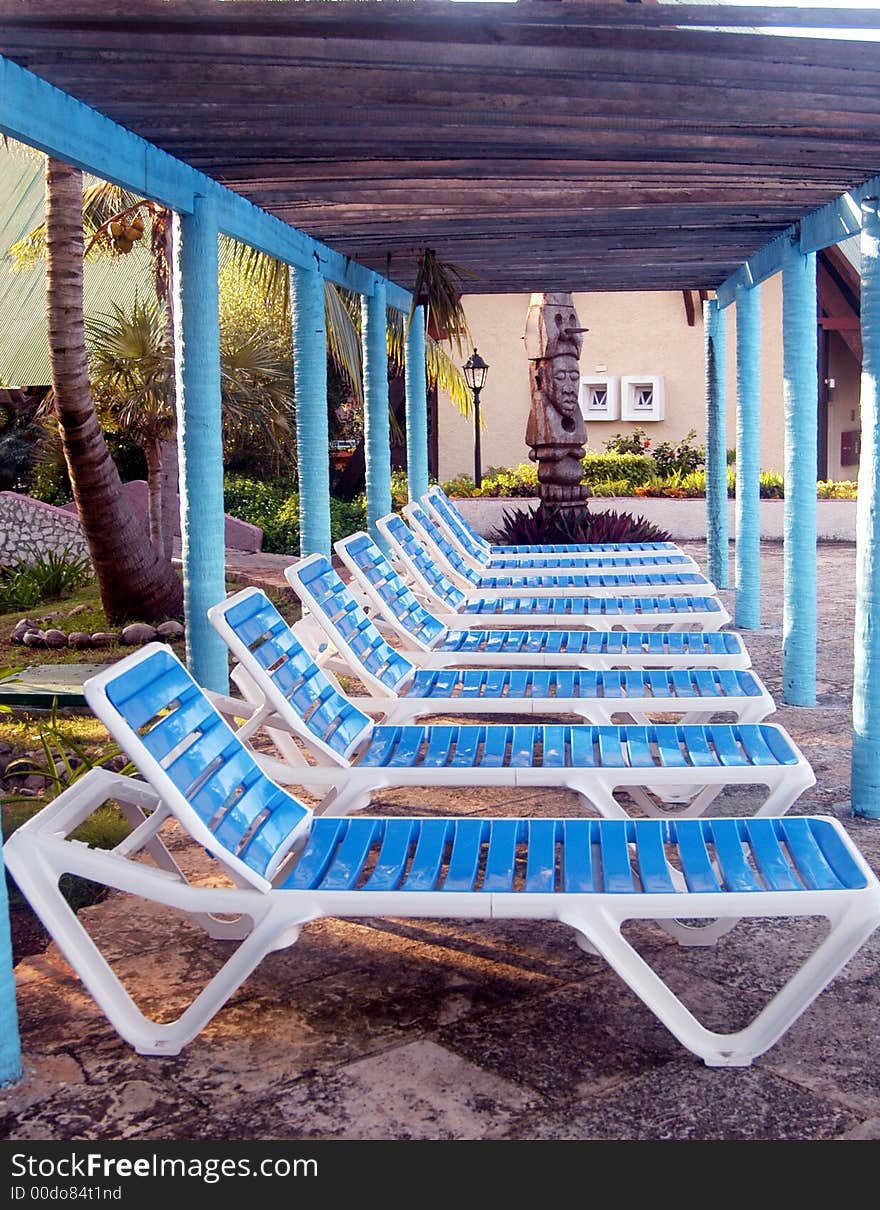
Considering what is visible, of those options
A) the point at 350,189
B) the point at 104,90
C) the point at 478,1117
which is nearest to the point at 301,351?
the point at 350,189

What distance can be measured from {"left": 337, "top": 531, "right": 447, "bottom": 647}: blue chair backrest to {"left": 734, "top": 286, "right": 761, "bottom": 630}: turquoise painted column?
364cm

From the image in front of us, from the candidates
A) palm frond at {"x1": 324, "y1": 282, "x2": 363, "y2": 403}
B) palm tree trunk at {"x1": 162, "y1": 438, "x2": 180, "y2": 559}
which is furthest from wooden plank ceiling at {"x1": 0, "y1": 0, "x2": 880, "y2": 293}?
palm frond at {"x1": 324, "y1": 282, "x2": 363, "y2": 403}

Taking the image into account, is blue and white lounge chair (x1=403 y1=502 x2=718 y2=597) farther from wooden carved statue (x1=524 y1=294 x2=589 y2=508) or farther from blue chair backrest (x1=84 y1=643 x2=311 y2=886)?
blue chair backrest (x1=84 y1=643 x2=311 y2=886)

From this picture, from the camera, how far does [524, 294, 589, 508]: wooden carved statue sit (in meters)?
13.7

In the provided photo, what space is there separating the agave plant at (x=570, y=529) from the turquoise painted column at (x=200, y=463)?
26.6ft

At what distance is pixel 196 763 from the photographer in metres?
3.57

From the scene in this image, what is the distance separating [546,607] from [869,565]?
282 cm

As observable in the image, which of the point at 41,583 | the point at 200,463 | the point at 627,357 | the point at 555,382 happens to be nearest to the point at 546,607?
the point at 200,463

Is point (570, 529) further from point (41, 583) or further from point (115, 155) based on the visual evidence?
point (115, 155)

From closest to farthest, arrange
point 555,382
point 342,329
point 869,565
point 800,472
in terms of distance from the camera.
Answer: point 869,565, point 800,472, point 555,382, point 342,329

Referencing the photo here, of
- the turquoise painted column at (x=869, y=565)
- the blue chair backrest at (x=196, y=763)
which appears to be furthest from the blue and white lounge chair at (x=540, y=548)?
the blue chair backrest at (x=196, y=763)

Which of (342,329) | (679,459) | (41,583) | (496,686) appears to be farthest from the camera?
(679,459)

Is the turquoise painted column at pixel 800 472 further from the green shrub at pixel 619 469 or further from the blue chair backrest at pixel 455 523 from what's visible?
the green shrub at pixel 619 469

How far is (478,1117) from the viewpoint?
3.12 metres
